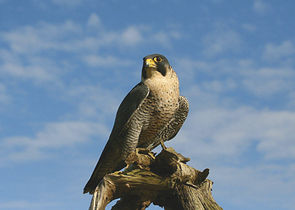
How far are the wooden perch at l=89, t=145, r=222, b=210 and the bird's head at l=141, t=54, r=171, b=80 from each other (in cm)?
120

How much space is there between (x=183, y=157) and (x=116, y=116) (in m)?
1.26

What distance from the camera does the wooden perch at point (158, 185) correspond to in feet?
12.4

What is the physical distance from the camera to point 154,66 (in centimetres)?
447

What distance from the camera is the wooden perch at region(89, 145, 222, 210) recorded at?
377cm

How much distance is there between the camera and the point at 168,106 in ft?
14.4

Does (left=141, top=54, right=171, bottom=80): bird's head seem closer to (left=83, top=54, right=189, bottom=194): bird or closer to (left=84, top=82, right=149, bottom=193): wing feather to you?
(left=83, top=54, right=189, bottom=194): bird

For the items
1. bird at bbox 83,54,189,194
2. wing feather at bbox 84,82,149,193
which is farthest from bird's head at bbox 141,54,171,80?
wing feather at bbox 84,82,149,193

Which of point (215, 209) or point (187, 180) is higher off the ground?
point (187, 180)

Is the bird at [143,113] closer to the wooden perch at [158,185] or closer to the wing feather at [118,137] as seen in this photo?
the wing feather at [118,137]

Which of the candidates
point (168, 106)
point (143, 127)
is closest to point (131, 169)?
point (143, 127)

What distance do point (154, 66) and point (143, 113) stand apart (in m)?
0.73

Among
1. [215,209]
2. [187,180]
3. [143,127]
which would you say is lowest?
[215,209]

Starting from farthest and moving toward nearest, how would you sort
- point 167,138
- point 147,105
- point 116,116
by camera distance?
point 167,138
point 116,116
point 147,105

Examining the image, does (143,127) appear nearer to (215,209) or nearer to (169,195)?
(169,195)
